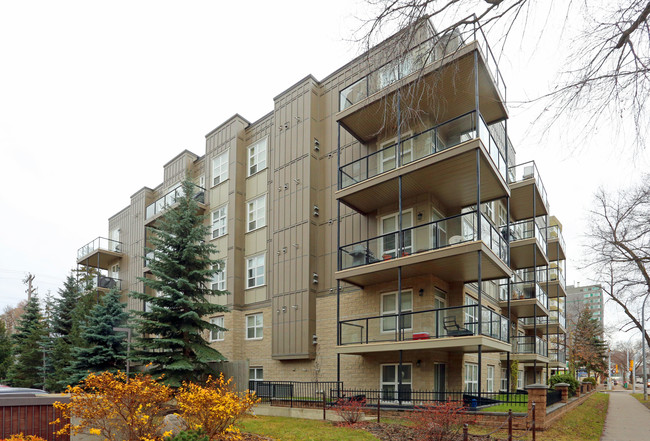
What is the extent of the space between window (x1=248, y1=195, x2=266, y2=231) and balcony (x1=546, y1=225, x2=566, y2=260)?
21016 millimetres

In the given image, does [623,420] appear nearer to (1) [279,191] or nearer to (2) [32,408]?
(1) [279,191]

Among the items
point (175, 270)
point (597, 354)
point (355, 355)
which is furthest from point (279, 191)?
point (597, 354)

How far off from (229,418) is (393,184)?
11245 mm

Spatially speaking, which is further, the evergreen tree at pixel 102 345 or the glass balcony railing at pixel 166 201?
the glass balcony railing at pixel 166 201

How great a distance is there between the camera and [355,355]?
64.0ft

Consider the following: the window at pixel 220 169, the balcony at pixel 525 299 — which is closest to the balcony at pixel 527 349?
the balcony at pixel 525 299

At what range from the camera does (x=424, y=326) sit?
16.3m

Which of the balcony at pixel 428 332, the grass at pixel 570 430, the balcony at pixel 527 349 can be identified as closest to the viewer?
the grass at pixel 570 430

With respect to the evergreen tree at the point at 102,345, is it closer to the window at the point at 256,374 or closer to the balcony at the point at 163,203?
A: the window at the point at 256,374

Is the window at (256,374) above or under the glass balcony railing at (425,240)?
under

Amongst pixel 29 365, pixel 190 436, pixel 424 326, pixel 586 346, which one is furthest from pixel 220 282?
pixel 586 346

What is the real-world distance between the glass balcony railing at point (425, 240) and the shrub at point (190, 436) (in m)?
9.70

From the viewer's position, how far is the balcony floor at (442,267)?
15.5 m

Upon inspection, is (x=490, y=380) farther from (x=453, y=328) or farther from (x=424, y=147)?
(x=424, y=147)
